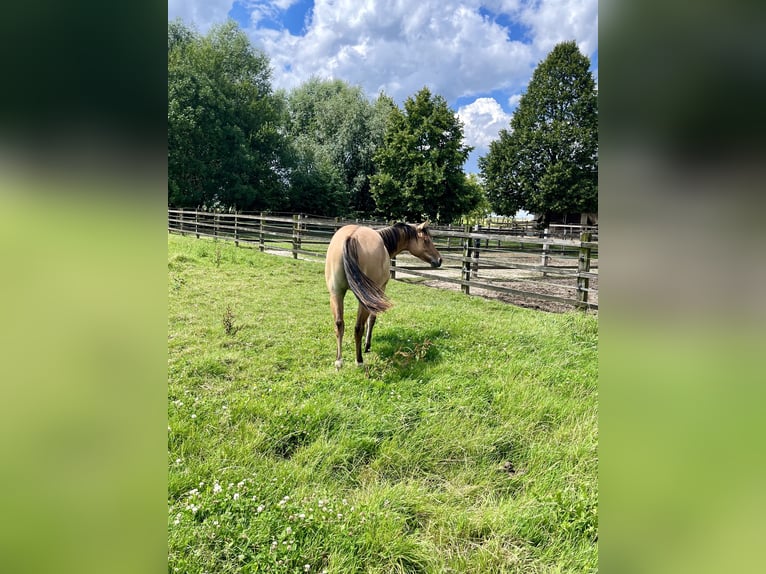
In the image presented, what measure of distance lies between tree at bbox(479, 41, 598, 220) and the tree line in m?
0.08

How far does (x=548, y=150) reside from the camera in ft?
72.8

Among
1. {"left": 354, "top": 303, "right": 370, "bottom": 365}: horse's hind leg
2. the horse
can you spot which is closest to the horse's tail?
the horse

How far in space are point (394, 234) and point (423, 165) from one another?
69.7 ft

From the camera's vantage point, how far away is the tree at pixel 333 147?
84.2 feet

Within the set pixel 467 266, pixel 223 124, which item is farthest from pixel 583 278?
pixel 223 124

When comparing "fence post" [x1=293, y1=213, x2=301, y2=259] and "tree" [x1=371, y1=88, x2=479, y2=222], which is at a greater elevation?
"tree" [x1=371, y1=88, x2=479, y2=222]

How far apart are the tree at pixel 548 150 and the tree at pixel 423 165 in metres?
2.79

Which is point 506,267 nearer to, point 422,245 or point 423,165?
point 422,245

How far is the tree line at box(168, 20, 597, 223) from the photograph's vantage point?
19625mm

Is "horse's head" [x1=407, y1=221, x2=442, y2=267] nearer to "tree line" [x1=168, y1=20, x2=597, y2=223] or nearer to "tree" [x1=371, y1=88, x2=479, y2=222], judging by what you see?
"tree line" [x1=168, y1=20, x2=597, y2=223]
